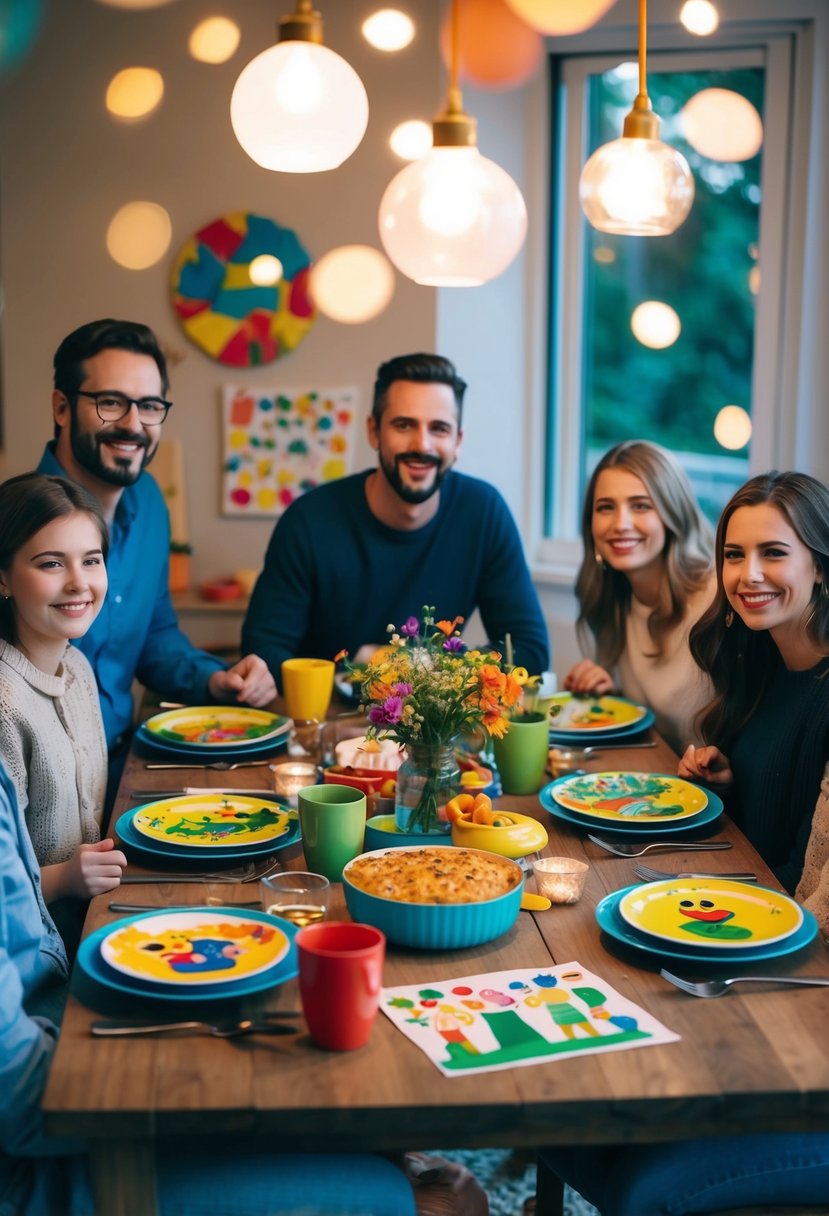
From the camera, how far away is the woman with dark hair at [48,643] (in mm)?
1900

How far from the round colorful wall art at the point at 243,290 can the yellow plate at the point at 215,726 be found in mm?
1681

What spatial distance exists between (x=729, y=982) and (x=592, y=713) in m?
1.12

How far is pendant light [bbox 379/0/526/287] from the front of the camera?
169 centimetres

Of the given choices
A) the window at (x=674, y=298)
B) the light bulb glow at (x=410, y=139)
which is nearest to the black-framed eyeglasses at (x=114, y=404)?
the light bulb glow at (x=410, y=139)

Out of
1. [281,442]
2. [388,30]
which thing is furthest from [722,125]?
[281,442]

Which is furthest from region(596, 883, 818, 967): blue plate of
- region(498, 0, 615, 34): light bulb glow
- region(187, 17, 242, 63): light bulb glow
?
region(187, 17, 242, 63): light bulb glow

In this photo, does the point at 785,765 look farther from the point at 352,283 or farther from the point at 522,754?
the point at 352,283

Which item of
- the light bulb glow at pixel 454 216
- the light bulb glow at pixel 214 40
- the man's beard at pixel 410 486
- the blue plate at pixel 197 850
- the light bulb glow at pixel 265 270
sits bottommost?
the blue plate at pixel 197 850

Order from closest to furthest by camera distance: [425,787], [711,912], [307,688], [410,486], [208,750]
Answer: [711,912] → [425,787] → [208,750] → [307,688] → [410,486]

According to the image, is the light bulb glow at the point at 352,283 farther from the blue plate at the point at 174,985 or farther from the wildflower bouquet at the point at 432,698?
the blue plate at the point at 174,985

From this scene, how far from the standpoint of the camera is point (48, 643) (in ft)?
6.55

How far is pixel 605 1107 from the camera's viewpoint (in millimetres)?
1166

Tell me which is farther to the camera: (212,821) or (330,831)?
(212,821)

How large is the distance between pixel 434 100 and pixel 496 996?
299 cm
